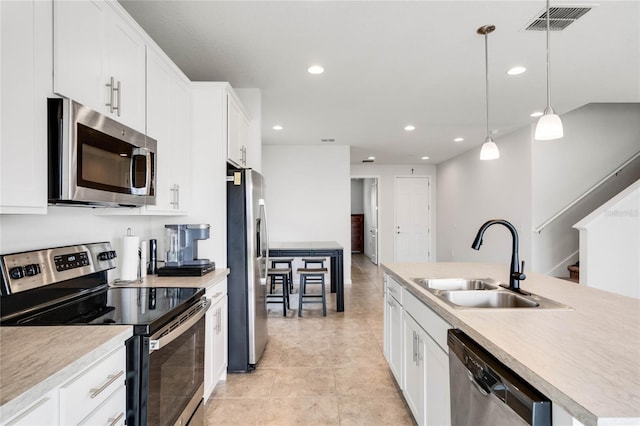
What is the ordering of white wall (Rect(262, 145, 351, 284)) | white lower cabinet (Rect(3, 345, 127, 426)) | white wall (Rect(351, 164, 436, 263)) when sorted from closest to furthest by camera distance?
white lower cabinet (Rect(3, 345, 127, 426)) → white wall (Rect(262, 145, 351, 284)) → white wall (Rect(351, 164, 436, 263))

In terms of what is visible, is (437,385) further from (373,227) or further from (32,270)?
(373,227)

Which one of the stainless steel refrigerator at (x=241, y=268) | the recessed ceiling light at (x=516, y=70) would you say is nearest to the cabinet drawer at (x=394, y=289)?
the stainless steel refrigerator at (x=241, y=268)

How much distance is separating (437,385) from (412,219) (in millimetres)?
7709

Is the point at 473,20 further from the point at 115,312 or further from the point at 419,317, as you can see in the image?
the point at 115,312

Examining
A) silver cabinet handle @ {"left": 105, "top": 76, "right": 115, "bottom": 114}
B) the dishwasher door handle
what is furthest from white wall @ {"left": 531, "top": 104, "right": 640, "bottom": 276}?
silver cabinet handle @ {"left": 105, "top": 76, "right": 115, "bottom": 114}

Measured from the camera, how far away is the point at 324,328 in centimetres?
405

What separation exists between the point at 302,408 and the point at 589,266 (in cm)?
343

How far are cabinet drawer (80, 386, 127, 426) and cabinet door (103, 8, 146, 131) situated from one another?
4.02 feet

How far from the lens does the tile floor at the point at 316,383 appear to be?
7.47ft

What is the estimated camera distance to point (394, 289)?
254 centimetres

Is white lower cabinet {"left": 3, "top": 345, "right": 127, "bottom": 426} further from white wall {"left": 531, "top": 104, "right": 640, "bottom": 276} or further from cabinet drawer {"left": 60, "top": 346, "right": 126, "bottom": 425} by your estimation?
white wall {"left": 531, "top": 104, "right": 640, "bottom": 276}

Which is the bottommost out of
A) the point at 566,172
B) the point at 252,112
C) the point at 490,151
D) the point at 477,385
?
the point at 477,385

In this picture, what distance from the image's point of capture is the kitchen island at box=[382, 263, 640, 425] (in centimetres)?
80

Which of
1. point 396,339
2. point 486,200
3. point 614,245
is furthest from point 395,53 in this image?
point 486,200
